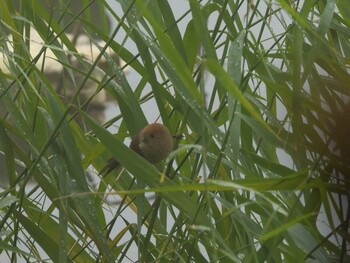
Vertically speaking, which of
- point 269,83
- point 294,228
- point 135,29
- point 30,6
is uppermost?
point 30,6

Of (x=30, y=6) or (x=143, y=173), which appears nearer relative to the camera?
(x=143, y=173)

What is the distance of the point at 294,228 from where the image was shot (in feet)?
1.69

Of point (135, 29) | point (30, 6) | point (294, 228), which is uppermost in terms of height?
point (30, 6)

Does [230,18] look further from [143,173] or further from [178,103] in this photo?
[143,173]

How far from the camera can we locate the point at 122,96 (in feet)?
2.12

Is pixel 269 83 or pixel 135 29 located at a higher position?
pixel 135 29

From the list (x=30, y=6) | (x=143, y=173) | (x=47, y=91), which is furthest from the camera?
(x=30, y=6)

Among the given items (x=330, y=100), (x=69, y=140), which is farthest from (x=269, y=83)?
(x=69, y=140)

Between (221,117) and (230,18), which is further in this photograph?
(221,117)

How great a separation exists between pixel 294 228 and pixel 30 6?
1.10 ft

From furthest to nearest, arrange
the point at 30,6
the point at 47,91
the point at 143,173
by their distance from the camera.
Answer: the point at 30,6 → the point at 47,91 → the point at 143,173

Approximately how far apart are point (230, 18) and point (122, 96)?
0.11 metres

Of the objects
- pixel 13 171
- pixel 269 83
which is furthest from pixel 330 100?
pixel 13 171

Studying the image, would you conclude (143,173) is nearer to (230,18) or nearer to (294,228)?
(294,228)
